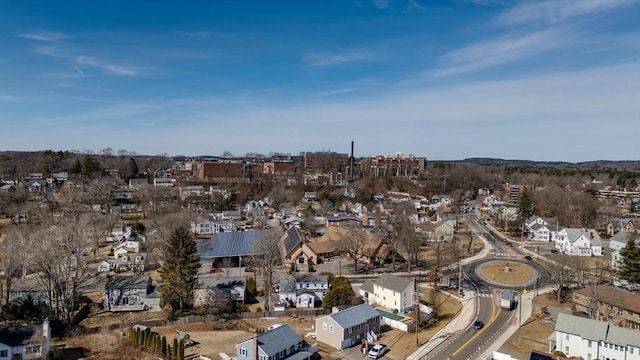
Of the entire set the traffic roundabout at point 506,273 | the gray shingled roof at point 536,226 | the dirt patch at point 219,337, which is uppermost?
the gray shingled roof at point 536,226

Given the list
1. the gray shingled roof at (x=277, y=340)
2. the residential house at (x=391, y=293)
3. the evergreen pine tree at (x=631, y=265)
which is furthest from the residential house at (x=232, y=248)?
the evergreen pine tree at (x=631, y=265)

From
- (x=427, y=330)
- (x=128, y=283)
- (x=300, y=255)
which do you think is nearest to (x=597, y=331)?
(x=427, y=330)

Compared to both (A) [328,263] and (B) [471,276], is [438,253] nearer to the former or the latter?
(B) [471,276]

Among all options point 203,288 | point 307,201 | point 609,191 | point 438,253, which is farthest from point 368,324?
point 609,191

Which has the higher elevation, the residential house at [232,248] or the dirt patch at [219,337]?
the residential house at [232,248]

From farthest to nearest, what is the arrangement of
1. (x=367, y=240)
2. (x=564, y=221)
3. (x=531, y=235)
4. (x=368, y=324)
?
(x=564, y=221), (x=531, y=235), (x=367, y=240), (x=368, y=324)

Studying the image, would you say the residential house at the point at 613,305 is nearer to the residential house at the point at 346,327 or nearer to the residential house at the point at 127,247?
the residential house at the point at 346,327
